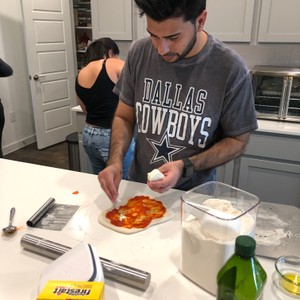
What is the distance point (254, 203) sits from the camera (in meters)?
0.76

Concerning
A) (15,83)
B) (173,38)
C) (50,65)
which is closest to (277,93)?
(173,38)

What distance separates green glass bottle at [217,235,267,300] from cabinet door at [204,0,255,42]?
6.83 ft

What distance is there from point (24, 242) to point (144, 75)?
73cm

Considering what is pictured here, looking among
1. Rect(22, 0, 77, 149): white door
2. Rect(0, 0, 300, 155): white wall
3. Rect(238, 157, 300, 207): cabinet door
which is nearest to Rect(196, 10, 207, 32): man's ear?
Rect(238, 157, 300, 207): cabinet door

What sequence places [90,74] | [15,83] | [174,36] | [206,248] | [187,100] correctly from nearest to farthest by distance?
[206,248] → [174,36] → [187,100] → [90,74] → [15,83]

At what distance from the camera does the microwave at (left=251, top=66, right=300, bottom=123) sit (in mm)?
2191

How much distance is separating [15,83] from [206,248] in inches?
149

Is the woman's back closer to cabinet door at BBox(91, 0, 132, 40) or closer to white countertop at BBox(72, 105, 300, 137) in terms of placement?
cabinet door at BBox(91, 0, 132, 40)

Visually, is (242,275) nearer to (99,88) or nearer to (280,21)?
(99,88)

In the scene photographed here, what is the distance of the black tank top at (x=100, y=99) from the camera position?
81.5 inches

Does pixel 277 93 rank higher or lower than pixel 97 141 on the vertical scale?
higher

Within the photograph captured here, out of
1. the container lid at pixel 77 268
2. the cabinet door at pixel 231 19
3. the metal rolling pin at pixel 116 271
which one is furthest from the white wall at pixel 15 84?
the container lid at pixel 77 268

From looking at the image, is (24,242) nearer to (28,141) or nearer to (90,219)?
(90,219)

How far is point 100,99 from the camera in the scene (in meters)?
2.12
